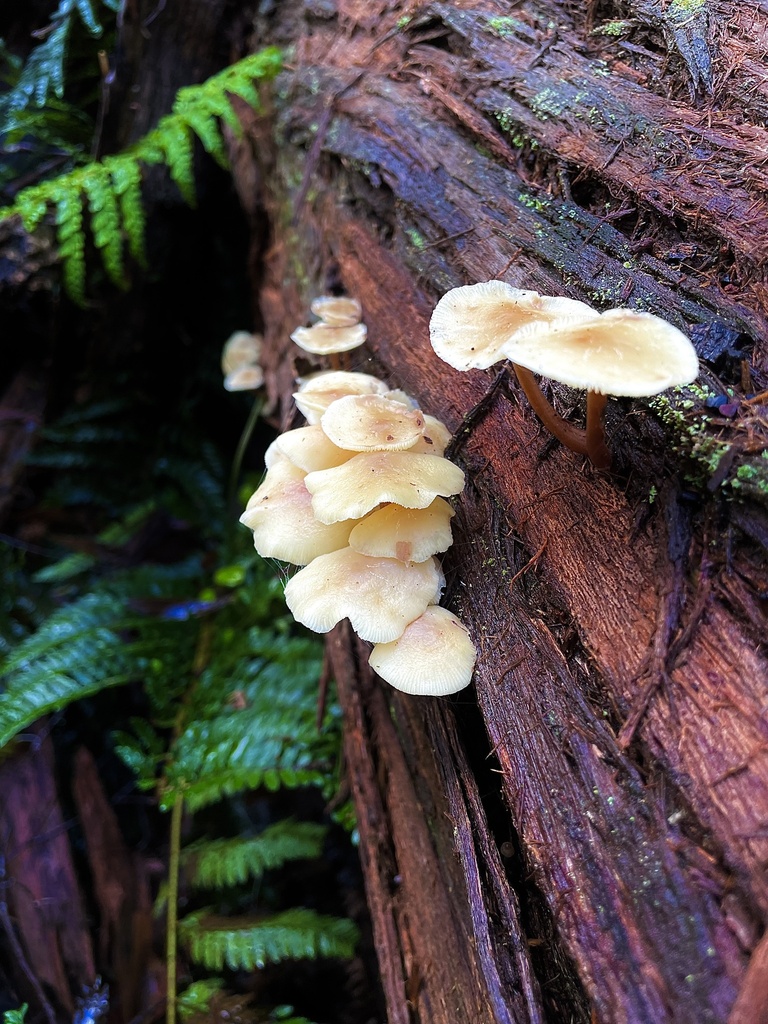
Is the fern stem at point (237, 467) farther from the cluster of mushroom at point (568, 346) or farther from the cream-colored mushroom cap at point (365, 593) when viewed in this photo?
the cluster of mushroom at point (568, 346)

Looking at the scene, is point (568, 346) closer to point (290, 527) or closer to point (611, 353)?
point (611, 353)

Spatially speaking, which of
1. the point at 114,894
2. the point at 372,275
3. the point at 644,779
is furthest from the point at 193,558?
the point at 644,779

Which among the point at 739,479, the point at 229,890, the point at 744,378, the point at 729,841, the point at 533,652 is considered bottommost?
the point at 229,890

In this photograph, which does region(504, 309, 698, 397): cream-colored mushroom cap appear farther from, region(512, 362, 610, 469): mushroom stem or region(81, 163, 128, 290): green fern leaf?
region(81, 163, 128, 290): green fern leaf

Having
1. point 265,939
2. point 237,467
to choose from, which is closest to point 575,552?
point 265,939

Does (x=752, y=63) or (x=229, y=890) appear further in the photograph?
(x=229, y=890)

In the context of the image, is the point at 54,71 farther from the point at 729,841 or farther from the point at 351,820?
the point at 729,841
